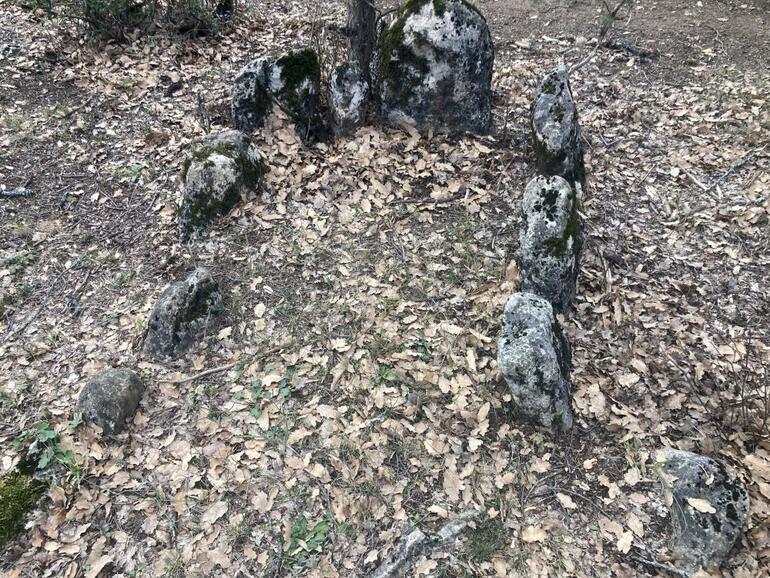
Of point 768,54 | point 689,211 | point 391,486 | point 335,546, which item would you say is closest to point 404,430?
point 391,486

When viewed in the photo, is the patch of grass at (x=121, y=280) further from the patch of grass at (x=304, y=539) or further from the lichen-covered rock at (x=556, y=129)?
the lichen-covered rock at (x=556, y=129)

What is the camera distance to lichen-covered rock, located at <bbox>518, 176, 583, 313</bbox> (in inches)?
173

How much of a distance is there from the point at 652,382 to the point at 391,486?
218 cm

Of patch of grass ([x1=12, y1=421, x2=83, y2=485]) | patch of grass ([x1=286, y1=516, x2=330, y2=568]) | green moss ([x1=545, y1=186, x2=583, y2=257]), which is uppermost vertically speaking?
green moss ([x1=545, y1=186, x2=583, y2=257])

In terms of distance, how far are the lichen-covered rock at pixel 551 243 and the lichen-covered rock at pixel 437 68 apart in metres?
1.83

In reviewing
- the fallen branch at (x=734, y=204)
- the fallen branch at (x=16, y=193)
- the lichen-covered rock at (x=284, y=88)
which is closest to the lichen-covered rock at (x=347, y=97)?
the lichen-covered rock at (x=284, y=88)

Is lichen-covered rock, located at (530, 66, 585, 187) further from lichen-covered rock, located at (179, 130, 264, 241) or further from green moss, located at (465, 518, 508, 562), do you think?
green moss, located at (465, 518, 508, 562)

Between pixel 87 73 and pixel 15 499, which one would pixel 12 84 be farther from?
pixel 15 499

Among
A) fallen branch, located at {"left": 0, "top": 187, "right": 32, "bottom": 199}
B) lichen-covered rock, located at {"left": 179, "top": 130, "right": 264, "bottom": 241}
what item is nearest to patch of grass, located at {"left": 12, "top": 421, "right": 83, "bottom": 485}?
lichen-covered rock, located at {"left": 179, "top": 130, "right": 264, "bottom": 241}

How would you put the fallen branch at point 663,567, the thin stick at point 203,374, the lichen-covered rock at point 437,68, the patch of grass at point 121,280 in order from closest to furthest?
the fallen branch at point 663,567 < the thin stick at point 203,374 < the patch of grass at point 121,280 < the lichen-covered rock at point 437,68

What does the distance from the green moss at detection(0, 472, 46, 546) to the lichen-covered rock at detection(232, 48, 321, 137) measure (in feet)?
13.5

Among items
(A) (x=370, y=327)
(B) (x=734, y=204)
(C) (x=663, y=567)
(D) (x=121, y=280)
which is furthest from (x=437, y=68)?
(C) (x=663, y=567)

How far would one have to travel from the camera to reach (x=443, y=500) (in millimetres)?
3602

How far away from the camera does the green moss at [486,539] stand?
335cm
